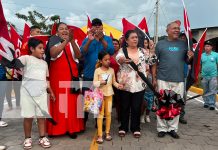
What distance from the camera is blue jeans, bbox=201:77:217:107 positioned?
24.7 ft

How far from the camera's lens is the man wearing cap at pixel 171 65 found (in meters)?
4.86

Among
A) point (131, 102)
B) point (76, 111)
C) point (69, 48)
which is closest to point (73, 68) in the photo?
point (69, 48)

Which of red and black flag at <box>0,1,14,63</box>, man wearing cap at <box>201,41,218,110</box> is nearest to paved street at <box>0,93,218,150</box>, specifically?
red and black flag at <box>0,1,14,63</box>

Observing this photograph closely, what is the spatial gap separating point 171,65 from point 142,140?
1362 mm

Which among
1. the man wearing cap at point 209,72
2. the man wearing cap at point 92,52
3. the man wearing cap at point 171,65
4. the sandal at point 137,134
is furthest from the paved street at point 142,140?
the man wearing cap at point 209,72

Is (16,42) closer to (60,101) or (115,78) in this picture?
(60,101)

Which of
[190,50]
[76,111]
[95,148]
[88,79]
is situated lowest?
[95,148]

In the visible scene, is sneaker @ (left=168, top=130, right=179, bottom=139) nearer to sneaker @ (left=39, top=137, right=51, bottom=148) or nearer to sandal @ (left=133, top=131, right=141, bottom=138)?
sandal @ (left=133, top=131, right=141, bottom=138)

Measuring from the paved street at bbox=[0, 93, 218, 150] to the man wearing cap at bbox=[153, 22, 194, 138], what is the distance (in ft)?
0.68

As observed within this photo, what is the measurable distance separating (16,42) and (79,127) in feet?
7.94

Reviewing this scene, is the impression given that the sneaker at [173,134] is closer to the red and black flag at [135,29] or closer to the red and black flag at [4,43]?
the red and black flag at [135,29]

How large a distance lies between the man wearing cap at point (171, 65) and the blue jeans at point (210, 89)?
292 centimetres

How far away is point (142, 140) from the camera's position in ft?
15.3

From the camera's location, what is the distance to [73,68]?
4.84 m
